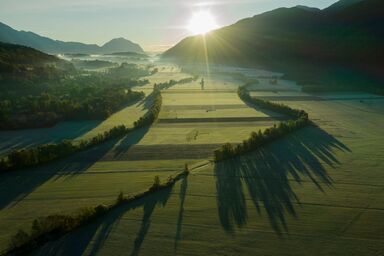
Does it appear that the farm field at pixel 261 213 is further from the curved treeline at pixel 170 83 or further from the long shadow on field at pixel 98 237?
the curved treeline at pixel 170 83

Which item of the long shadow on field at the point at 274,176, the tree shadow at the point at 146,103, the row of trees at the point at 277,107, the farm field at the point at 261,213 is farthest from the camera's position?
the tree shadow at the point at 146,103

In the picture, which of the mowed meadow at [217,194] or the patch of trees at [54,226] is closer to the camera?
the patch of trees at [54,226]

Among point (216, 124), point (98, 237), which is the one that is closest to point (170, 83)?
point (216, 124)

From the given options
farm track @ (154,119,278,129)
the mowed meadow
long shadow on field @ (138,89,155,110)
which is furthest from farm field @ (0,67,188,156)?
long shadow on field @ (138,89,155,110)

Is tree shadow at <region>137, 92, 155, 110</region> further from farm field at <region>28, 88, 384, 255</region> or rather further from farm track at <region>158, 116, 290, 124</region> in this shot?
farm field at <region>28, 88, 384, 255</region>

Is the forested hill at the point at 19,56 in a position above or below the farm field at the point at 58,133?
above

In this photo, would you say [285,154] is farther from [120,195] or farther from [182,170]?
[120,195]

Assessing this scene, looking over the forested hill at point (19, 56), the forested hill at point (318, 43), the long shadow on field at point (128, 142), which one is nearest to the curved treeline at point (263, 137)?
the long shadow on field at point (128, 142)

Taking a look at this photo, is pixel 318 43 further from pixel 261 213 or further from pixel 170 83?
pixel 261 213
